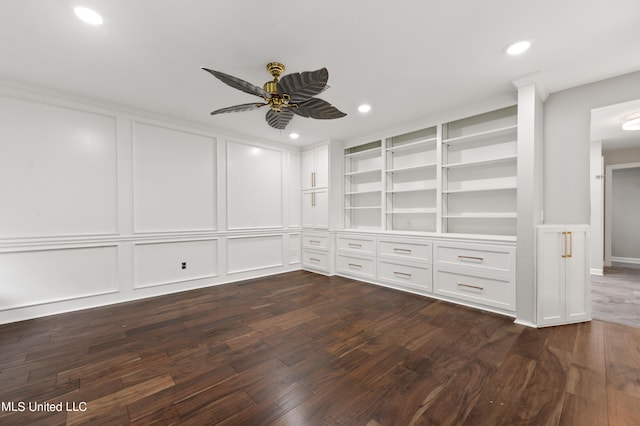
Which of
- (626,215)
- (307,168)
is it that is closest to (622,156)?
(626,215)

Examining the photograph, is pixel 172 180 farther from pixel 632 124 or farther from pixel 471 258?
pixel 632 124

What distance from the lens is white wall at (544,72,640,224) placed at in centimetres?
280

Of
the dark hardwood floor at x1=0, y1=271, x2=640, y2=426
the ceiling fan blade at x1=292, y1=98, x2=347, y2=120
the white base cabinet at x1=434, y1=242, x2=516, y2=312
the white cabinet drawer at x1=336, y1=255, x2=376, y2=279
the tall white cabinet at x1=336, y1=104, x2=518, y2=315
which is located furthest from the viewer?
the white cabinet drawer at x1=336, y1=255, x2=376, y2=279

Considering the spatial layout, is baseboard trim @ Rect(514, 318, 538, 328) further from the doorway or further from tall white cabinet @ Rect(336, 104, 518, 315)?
the doorway

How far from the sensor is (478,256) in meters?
3.17

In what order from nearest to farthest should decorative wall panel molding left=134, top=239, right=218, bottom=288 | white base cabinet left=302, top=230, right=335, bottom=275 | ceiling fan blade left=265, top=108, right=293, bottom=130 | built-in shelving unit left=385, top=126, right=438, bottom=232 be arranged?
ceiling fan blade left=265, top=108, right=293, bottom=130 → decorative wall panel molding left=134, top=239, right=218, bottom=288 → built-in shelving unit left=385, top=126, right=438, bottom=232 → white base cabinet left=302, top=230, right=335, bottom=275

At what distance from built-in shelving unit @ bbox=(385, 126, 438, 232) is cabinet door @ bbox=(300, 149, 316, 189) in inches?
61.0

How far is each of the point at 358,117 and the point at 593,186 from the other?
4.75 m

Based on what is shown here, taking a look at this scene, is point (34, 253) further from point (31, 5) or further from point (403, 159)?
point (403, 159)

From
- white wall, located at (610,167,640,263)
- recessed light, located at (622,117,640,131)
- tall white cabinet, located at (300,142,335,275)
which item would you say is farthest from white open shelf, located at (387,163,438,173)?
white wall, located at (610,167,640,263)

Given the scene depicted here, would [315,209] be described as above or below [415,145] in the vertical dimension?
below

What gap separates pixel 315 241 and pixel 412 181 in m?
2.16

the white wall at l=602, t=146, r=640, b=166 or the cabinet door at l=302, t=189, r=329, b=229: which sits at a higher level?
the white wall at l=602, t=146, r=640, b=166

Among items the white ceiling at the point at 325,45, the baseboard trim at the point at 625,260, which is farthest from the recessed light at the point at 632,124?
the baseboard trim at the point at 625,260
